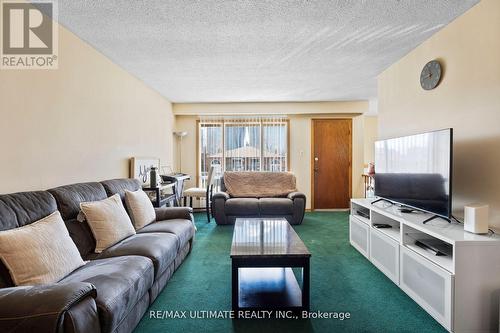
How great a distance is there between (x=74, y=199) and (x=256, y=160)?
393 centimetres

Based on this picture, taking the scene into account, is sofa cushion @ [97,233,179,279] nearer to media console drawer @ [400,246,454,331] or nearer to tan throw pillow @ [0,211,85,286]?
tan throw pillow @ [0,211,85,286]

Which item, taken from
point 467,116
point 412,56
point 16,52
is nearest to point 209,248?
point 16,52

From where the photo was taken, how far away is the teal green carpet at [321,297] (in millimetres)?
1745

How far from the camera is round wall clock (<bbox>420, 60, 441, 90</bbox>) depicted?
7.95 ft

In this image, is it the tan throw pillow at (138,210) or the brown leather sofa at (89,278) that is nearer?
the brown leather sofa at (89,278)

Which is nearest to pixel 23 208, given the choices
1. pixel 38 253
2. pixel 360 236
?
pixel 38 253

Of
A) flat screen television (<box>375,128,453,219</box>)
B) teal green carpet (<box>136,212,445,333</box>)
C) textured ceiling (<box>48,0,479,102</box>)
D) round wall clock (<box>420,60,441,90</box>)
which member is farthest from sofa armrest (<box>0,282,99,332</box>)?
round wall clock (<box>420,60,441,90</box>)

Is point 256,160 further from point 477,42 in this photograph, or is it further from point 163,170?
point 477,42

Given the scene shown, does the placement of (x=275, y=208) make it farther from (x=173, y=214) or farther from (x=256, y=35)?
(x=256, y=35)

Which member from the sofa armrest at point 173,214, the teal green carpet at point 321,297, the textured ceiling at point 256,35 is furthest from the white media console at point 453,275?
the sofa armrest at point 173,214

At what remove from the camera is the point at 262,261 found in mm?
1840

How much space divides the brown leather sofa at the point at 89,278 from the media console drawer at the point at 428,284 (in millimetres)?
2034

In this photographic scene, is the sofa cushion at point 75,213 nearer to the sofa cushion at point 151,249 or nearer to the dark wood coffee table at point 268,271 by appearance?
the sofa cushion at point 151,249

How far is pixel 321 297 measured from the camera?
2.11 m
